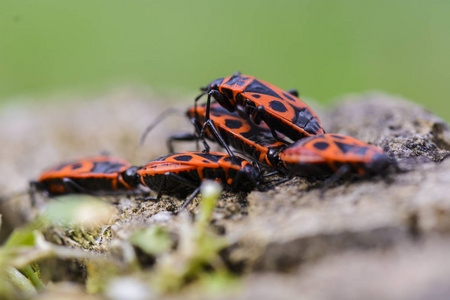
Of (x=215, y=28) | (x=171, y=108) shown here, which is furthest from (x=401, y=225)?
(x=215, y=28)

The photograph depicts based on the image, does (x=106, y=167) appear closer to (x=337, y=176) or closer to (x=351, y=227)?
(x=337, y=176)

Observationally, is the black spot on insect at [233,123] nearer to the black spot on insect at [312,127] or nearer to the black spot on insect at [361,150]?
the black spot on insect at [312,127]

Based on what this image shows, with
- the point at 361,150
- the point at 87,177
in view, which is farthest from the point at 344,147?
the point at 87,177

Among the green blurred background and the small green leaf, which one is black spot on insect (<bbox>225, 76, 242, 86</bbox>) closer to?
the small green leaf

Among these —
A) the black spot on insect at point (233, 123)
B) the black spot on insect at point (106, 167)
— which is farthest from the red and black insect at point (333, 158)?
the black spot on insect at point (106, 167)

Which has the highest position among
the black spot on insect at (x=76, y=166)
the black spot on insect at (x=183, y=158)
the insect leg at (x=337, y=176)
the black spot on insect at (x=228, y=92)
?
the black spot on insect at (x=228, y=92)

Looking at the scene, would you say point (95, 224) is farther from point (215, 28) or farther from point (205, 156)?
point (215, 28)
